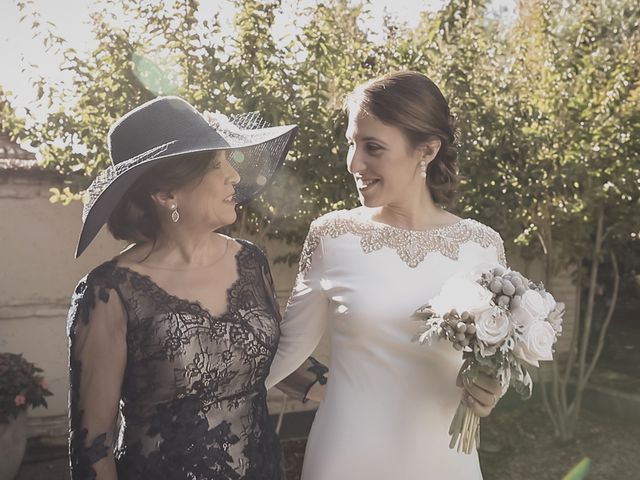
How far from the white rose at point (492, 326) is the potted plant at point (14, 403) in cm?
436

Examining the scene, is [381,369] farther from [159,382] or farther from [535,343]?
[159,382]

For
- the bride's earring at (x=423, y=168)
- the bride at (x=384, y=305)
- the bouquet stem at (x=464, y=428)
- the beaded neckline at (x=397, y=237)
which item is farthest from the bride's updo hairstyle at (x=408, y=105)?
the bouquet stem at (x=464, y=428)

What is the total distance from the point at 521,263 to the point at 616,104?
3064 millimetres

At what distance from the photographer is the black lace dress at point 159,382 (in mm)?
2061

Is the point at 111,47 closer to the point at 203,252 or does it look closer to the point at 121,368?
the point at 203,252

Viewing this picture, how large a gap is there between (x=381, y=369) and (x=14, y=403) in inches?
155

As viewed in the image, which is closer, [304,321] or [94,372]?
[94,372]

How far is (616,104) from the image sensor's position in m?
5.83

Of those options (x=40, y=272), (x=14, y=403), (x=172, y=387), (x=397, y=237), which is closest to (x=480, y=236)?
(x=397, y=237)

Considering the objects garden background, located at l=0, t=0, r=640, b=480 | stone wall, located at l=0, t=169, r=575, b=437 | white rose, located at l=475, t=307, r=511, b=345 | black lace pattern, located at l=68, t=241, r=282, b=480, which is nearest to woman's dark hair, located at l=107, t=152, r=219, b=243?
black lace pattern, located at l=68, t=241, r=282, b=480

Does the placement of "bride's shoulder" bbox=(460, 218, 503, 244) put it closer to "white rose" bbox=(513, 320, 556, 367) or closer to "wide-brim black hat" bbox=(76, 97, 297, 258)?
"white rose" bbox=(513, 320, 556, 367)

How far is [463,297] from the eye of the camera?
7.01ft

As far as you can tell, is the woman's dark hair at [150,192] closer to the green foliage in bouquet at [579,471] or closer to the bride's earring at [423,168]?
the bride's earring at [423,168]

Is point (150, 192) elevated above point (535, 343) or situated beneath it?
elevated above
